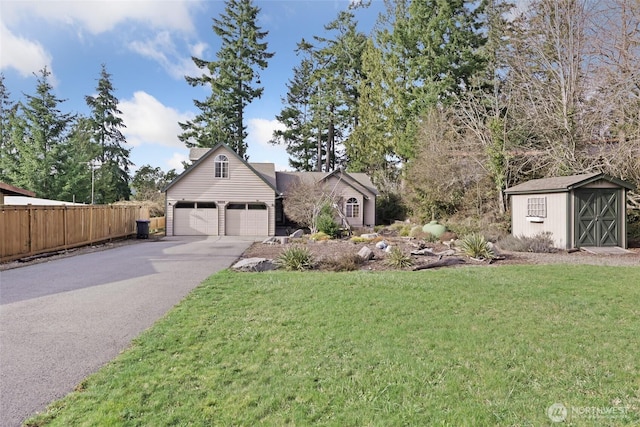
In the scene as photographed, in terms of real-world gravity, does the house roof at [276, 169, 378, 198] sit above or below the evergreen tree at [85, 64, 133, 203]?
below

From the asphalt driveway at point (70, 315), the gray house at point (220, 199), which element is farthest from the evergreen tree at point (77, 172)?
the asphalt driveway at point (70, 315)

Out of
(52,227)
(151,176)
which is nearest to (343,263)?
(52,227)

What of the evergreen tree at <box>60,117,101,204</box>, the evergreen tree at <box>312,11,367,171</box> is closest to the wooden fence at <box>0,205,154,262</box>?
the evergreen tree at <box>60,117,101,204</box>

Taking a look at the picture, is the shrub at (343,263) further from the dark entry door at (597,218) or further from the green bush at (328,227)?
the dark entry door at (597,218)

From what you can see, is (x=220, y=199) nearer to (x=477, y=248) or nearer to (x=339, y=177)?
(x=339, y=177)

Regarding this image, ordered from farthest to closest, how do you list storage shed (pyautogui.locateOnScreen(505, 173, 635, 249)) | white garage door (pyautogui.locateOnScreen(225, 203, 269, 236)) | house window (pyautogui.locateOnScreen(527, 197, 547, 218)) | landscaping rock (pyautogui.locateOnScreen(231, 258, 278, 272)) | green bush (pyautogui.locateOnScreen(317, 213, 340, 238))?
white garage door (pyautogui.locateOnScreen(225, 203, 269, 236)) < green bush (pyautogui.locateOnScreen(317, 213, 340, 238)) < house window (pyautogui.locateOnScreen(527, 197, 547, 218)) < storage shed (pyautogui.locateOnScreen(505, 173, 635, 249)) < landscaping rock (pyautogui.locateOnScreen(231, 258, 278, 272))

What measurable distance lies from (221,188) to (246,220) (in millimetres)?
2490

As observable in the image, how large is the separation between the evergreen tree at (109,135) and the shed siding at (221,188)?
2047 centimetres

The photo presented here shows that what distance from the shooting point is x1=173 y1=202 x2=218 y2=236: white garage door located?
69.0 feet

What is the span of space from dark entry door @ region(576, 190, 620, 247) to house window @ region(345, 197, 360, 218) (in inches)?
576

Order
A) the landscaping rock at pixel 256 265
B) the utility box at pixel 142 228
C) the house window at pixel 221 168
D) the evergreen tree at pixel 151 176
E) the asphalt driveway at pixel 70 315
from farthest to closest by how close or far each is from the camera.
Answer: the evergreen tree at pixel 151 176, the house window at pixel 221 168, the utility box at pixel 142 228, the landscaping rock at pixel 256 265, the asphalt driveway at pixel 70 315

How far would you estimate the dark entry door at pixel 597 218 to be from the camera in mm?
12195

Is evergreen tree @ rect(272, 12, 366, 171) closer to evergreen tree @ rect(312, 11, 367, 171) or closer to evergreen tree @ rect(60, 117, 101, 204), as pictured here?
evergreen tree @ rect(312, 11, 367, 171)

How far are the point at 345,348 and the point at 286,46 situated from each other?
129 ft
